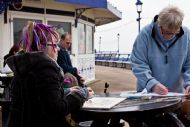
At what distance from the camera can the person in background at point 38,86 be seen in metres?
2.54

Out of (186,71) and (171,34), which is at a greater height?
(171,34)

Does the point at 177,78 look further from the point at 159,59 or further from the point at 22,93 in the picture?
the point at 22,93

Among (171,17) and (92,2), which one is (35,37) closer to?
(171,17)

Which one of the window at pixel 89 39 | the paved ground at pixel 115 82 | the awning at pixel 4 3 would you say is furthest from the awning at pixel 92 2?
the paved ground at pixel 115 82

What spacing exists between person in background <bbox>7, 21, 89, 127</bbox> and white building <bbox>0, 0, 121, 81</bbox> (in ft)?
18.2

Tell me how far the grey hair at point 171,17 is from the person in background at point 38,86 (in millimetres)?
1027

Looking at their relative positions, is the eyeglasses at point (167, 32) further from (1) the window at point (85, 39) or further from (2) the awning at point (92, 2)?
(1) the window at point (85, 39)

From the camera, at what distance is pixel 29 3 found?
440 inches

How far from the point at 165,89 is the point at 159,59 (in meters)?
0.31

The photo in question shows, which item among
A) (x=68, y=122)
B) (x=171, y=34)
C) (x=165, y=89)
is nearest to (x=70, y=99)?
(x=68, y=122)

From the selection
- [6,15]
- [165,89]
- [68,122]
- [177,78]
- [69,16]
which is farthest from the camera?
[69,16]

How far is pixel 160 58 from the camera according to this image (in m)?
3.51

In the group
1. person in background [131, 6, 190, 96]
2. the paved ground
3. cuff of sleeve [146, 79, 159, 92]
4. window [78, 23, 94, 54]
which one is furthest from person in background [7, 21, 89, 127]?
window [78, 23, 94, 54]

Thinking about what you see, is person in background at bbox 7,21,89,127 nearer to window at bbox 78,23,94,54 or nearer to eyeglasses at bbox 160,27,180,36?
eyeglasses at bbox 160,27,180,36
